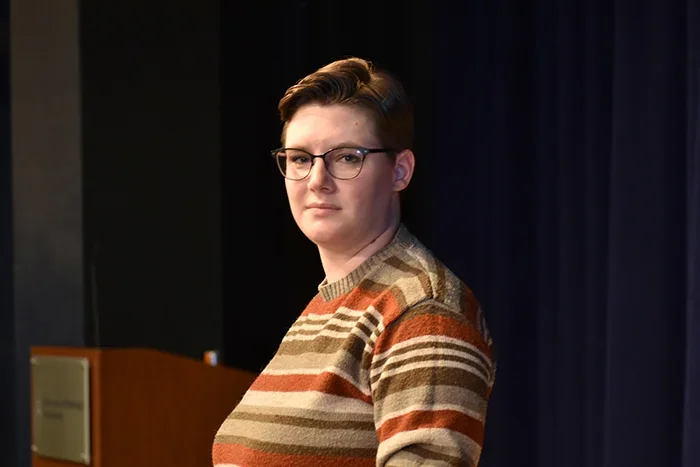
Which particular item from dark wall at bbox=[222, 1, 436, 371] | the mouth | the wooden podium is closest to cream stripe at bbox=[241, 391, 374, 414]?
the mouth

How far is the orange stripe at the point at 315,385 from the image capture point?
44.4 inches

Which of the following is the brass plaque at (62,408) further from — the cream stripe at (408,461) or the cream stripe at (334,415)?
the cream stripe at (408,461)

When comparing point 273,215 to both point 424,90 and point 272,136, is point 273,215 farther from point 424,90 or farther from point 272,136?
point 424,90

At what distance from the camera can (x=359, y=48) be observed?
11.8 feet

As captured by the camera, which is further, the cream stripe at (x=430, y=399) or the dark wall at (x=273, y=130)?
the dark wall at (x=273, y=130)

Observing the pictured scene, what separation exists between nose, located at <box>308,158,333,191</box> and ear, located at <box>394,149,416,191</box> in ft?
0.29

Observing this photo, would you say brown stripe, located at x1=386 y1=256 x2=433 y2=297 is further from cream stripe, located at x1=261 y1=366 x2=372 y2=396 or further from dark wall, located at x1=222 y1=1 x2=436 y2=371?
dark wall, located at x1=222 y1=1 x2=436 y2=371

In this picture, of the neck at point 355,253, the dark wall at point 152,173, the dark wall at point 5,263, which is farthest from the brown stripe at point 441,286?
the dark wall at point 5,263

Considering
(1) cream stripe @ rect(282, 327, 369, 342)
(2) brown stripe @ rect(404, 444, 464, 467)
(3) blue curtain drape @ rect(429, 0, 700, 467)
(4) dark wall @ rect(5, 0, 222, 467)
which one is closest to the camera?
(2) brown stripe @ rect(404, 444, 464, 467)

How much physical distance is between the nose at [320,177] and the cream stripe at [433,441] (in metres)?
0.32

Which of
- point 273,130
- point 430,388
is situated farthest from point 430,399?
point 273,130

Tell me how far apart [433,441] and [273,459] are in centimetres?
21

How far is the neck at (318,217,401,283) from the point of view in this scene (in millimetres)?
1245

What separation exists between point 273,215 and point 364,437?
2.49 meters
